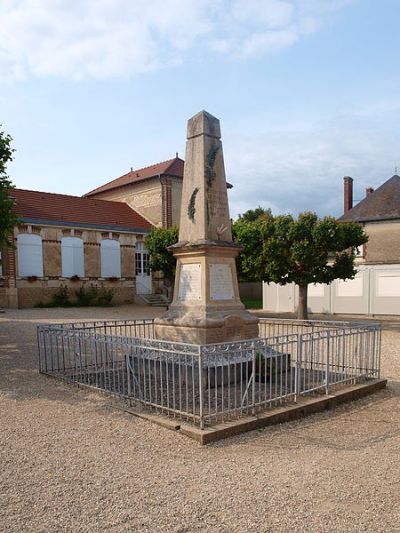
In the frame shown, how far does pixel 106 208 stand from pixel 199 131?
62.8 feet

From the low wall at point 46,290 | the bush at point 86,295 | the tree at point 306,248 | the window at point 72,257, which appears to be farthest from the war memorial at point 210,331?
the window at point 72,257

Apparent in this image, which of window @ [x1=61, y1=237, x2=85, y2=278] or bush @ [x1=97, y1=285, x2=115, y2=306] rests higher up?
window @ [x1=61, y1=237, x2=85, y2=278]

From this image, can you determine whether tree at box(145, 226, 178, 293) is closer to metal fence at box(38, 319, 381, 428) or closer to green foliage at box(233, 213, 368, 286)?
green foliage at box(233, 213, 368, 286)

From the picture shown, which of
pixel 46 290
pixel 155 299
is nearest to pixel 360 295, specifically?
pixel 155 299

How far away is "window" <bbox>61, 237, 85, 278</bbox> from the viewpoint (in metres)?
21.7

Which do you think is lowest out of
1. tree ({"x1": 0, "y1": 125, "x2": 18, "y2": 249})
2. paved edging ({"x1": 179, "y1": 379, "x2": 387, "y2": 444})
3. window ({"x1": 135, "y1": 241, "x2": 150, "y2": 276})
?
paved edging ({"x1": 179, "y1": 379, "x2": 387, "y2": 444})

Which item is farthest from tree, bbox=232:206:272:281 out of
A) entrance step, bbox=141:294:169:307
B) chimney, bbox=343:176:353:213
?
chimney, bbox=343:176:353:213

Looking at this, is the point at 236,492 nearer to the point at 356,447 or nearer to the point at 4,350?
the point at 356,447

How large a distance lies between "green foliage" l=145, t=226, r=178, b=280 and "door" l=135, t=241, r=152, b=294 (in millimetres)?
3843

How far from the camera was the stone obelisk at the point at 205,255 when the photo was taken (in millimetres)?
6793

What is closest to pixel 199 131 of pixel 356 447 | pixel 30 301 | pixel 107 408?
pixel 107 408

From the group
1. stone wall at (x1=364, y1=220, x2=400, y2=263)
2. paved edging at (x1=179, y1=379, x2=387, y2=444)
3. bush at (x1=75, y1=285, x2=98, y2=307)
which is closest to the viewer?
paved edging at (x1=179, y1=379, x2=387, y2=444)

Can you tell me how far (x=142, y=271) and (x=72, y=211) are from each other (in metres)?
4.83

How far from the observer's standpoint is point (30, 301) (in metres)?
20.7
